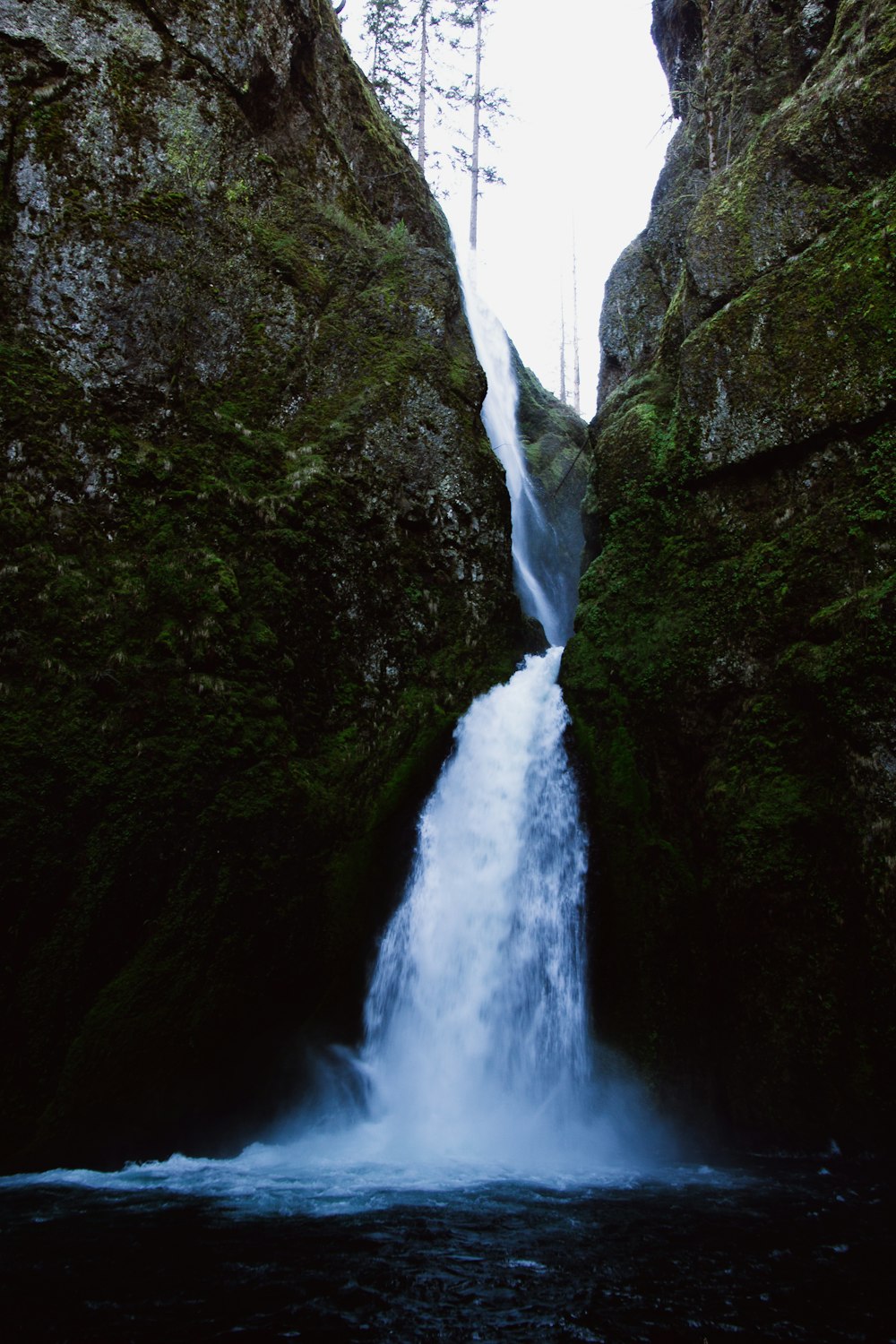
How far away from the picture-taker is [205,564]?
766 cm

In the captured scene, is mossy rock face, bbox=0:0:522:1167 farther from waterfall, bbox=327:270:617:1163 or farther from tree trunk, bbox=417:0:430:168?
tree trunk, bbox=417:0:430:168

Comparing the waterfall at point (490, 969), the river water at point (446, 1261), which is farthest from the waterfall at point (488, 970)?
the river water at point (446, 1261)

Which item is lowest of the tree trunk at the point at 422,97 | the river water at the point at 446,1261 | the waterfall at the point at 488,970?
the river water at the point at 446,1261

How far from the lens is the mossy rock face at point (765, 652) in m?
6.21

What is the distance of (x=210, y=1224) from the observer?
15.0 feet

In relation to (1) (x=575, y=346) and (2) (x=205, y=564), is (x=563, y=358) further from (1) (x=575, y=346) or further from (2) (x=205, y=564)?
(2) (x=205, y=564)

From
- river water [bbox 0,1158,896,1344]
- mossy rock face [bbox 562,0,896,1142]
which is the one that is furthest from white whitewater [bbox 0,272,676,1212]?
mossy rock face [bbox 562,0,896,1142]

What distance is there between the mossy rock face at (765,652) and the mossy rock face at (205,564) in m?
2.36

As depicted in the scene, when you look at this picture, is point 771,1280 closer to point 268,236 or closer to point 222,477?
point 222,477

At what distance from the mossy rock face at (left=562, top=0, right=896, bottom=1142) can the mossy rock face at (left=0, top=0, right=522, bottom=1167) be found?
2.36 metres

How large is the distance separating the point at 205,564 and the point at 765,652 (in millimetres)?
6105

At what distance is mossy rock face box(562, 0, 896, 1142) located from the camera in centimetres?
621

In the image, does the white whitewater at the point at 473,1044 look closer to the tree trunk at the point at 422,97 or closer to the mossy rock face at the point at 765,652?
the mossy rock face at the point at 765,652

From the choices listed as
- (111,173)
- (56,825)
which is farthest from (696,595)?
(111,173)
